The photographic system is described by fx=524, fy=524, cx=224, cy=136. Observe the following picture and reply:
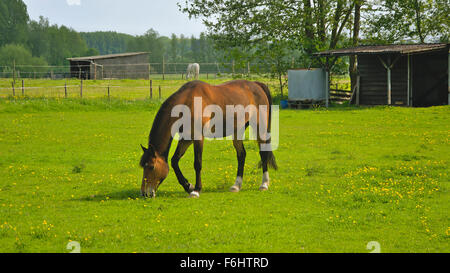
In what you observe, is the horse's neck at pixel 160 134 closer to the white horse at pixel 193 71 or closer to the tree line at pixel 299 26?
the tree line at pixel 299 26

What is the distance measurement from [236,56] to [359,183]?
23337 mm

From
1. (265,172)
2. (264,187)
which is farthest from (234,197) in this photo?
(265,172)

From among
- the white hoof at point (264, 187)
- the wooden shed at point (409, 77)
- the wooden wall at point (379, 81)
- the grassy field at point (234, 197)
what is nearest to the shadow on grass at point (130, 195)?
the grassy field at point (234, 197)

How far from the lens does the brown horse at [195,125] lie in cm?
920

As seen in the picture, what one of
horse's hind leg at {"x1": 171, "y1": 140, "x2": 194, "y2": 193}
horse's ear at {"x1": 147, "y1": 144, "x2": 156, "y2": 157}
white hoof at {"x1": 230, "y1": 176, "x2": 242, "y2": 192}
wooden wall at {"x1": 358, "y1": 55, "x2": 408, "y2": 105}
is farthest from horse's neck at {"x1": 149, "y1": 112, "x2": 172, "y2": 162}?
wooden wall at {"x1": 358, "y1": 55, "x2": 408, "y2": 105}

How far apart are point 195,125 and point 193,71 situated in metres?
49.4

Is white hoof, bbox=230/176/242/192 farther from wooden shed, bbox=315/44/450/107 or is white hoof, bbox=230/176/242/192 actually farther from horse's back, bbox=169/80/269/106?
wooden shed, bbox=315/44/450/107

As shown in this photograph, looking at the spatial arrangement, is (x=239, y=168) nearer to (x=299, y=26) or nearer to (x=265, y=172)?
(x=265, y=172)

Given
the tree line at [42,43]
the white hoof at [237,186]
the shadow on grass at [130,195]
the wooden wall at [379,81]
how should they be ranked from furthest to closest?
the tree line at [42,43] → the wooden wall at [379,81] → the white hoof at [237,186] → the shadow on grass at [130,195]

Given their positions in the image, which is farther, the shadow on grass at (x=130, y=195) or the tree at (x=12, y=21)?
the tree at (x=12, y=21)

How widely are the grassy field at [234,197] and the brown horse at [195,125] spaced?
36 cm

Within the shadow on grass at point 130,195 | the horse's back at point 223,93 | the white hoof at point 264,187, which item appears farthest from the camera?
the white hoof at point 264,187
